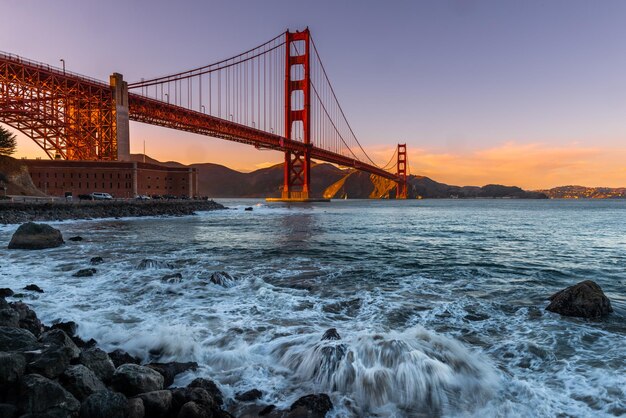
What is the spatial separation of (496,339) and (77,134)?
2539 inches

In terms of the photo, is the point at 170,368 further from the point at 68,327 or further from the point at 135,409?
the point at 68,327

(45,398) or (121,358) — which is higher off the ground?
(45,398)

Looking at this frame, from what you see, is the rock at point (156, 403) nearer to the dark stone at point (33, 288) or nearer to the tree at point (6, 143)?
the dark stone at point (33, 288)

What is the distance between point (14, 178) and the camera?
140 feet

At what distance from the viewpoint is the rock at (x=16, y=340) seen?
374 centimetres

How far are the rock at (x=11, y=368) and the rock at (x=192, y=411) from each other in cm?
134

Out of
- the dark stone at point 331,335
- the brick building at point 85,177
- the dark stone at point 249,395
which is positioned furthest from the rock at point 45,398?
the brick building at point 85,177

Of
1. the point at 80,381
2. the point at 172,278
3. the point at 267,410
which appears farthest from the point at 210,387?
the point at 172,278

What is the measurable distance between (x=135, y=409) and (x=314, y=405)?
4.94ft

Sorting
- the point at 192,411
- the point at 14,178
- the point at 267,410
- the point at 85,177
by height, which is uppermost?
the point at 85,177

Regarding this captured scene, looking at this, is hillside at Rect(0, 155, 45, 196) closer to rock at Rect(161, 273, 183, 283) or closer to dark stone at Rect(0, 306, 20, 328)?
rock at Rect(161, 273, 183, 283)

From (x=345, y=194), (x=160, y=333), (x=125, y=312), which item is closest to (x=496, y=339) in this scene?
(x=160, y=333)

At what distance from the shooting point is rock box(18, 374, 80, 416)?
9.32ft

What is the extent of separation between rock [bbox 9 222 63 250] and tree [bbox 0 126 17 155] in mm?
36127
